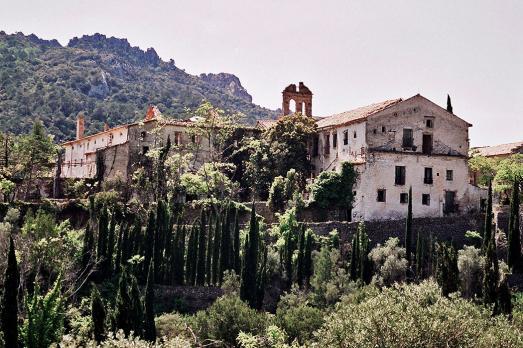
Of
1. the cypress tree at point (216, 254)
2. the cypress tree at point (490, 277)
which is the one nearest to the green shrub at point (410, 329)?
the cypress tree at point (490, 277)

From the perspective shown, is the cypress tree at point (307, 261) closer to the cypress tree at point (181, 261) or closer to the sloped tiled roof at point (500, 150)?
the cypress tree at point (181, 261)

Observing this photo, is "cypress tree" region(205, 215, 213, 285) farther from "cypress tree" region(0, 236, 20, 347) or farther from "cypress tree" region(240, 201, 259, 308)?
"cypress tree" region(0, 236, 20, 347)

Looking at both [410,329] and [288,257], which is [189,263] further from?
[410,329]

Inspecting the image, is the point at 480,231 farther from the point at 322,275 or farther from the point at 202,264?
the point at 202,264

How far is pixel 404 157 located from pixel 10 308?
29.7m

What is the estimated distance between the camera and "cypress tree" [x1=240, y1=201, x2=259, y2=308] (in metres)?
41.4

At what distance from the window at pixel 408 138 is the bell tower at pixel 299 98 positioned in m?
11.7

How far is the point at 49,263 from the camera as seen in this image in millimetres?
41156

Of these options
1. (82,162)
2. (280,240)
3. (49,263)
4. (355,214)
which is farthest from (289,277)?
(82,162)

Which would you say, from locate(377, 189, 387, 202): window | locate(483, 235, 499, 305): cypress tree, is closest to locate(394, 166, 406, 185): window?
locate(377, 189, 387, 202): window

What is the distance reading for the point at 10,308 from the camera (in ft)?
103

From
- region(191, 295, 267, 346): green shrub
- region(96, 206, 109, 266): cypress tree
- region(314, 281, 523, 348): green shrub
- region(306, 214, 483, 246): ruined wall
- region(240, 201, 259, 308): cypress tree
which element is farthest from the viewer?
region(306, 214, 483, 246): ruined wall

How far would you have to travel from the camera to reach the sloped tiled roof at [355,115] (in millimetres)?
52562

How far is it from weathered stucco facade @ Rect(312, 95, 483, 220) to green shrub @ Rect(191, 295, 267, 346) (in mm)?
16383
